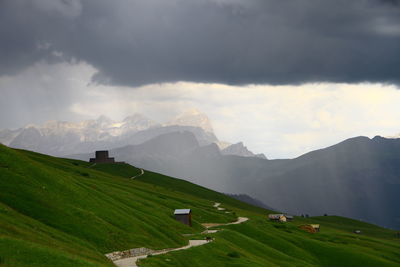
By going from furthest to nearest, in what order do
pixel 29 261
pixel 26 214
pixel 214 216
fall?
pixel 214 216
pixel 26 214
pixel 29 261

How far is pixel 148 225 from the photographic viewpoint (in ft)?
278

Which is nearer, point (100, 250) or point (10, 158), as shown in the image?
point (100, 250)

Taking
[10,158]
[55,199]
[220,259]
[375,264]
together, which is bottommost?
[375,264]

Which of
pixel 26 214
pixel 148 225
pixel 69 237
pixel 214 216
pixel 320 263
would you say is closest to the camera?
pixel 69 237

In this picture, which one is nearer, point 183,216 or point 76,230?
point 76,230

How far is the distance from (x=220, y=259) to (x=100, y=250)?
71.8 ft

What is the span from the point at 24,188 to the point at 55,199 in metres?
4.51

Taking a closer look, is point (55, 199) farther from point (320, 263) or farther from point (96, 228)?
point (320, 263)

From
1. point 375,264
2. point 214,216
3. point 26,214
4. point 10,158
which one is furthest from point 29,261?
point 214,216

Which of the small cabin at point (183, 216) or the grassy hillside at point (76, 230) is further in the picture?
the small cabin at point (183, 216)

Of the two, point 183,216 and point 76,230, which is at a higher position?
point 76,230

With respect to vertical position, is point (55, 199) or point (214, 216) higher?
point (55, 199)

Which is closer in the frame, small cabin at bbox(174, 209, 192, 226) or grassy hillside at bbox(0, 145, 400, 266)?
grassy hillside at bbox(0, 145, 400, 266)

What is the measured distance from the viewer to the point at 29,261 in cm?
4122
